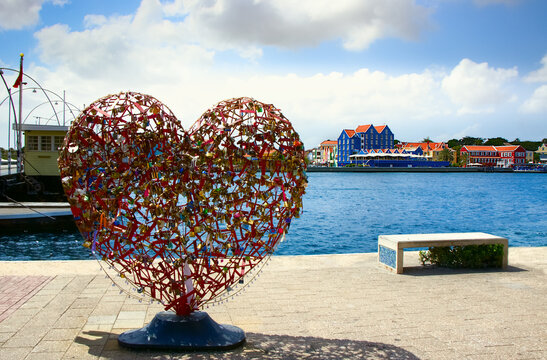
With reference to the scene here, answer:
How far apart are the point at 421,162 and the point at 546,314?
393 ft

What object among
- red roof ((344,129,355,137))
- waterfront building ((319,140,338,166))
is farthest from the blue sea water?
waterfront building ((319,140,338,166))

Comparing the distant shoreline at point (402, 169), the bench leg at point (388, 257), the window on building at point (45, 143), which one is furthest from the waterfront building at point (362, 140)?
the bench leg at point (388, 257)

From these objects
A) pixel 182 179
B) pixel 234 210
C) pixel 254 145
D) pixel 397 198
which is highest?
pixel 254 145

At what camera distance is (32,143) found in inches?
1019

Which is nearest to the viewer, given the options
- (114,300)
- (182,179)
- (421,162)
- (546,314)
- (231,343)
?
(182,179)

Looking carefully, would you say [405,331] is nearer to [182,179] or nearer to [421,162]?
[182,179]

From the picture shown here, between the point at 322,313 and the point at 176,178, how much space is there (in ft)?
9.57

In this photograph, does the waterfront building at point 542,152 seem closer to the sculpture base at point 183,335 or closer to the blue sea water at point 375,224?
the blue sea water at point 375,224

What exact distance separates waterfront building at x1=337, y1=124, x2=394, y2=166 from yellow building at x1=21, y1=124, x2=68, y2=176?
110 m

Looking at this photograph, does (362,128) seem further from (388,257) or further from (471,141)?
(388,257)

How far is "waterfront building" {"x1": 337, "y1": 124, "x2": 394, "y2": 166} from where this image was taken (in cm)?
13325

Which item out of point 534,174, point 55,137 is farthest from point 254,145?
point 534,174

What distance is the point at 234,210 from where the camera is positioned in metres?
5.04

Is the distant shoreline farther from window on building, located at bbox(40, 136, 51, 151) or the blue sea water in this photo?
window on building, located at bbox(40, 136, 51, 151)
